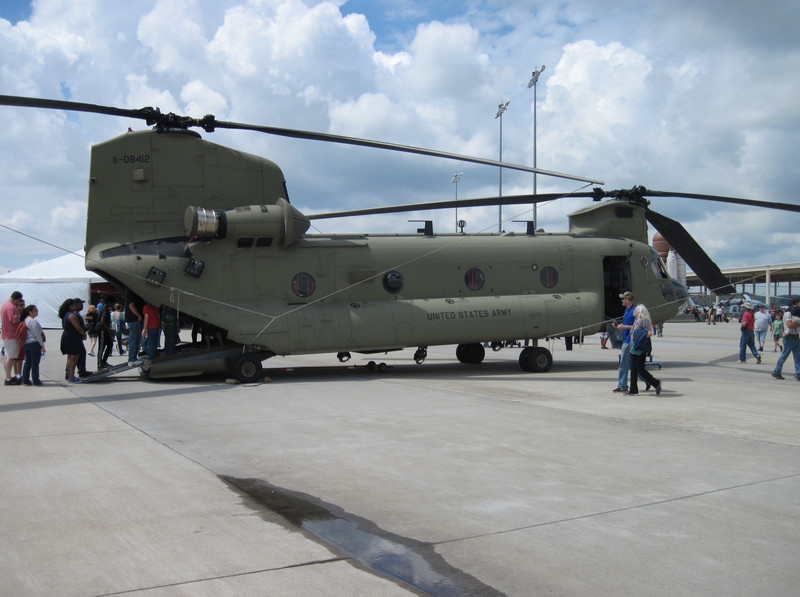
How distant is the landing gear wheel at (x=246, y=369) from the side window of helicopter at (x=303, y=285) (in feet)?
5.35

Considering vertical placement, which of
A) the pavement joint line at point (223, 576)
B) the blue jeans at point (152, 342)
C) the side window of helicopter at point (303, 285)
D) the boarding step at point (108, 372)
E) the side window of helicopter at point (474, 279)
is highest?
the side window of helicopter at point (474, 279)

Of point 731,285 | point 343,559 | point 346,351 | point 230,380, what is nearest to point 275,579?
point 343,559

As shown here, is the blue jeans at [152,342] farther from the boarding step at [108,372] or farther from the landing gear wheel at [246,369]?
the landing gear wheel at [246,369]

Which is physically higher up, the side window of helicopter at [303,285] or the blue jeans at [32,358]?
the side window of helicopter at [303,285]

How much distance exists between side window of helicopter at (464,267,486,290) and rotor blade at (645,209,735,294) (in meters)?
4.85

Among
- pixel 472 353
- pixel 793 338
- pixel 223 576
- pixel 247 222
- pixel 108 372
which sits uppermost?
pixel 247 222

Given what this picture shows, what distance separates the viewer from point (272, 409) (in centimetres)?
978

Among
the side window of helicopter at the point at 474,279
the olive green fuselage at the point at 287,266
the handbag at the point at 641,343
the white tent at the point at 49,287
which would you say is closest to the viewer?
the handbag at the point at 641,343

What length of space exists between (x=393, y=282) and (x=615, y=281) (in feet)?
20.0

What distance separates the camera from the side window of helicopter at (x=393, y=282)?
1441 centimetres

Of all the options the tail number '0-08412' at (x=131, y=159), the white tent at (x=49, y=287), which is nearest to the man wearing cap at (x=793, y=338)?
the tail number '0-08412' at (x=131, y=159)

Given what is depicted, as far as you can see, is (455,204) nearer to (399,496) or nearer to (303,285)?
(303,285)

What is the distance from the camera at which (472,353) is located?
1711 cm

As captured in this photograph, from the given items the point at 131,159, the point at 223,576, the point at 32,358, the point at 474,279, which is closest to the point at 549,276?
the point at 474,279
